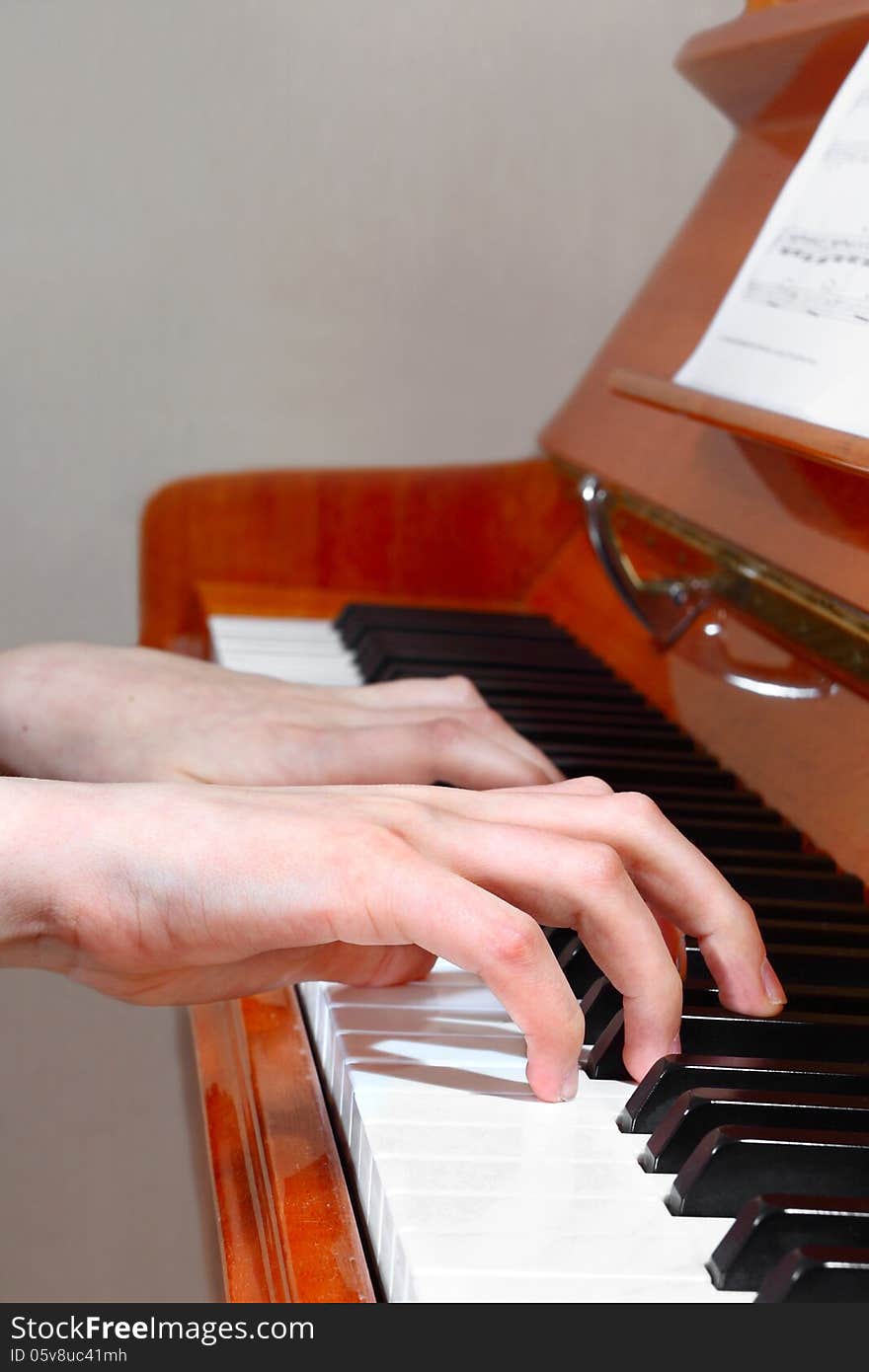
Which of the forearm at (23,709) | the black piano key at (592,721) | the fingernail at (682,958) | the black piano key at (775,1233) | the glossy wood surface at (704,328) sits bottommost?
the forearm at (23,709)

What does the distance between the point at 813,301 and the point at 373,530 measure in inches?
35.6

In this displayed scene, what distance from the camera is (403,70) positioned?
2.01 m

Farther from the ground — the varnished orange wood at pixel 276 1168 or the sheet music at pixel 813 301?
the sheet music at pixel 813 301

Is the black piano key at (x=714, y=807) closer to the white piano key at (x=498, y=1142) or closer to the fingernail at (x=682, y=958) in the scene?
the fingernail at (x=682, y=958)

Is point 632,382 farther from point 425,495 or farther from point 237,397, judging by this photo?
point 237,397

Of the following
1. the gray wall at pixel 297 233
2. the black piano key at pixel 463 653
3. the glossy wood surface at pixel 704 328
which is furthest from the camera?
the gray wall at pixel 297 233

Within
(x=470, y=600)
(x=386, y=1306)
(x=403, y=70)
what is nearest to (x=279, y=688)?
(x=386, y=1306)

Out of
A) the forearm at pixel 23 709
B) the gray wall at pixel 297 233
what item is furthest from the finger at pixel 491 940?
the gray wall at pixel 297 233

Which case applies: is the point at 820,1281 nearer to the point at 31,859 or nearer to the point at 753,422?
the point at 31,859

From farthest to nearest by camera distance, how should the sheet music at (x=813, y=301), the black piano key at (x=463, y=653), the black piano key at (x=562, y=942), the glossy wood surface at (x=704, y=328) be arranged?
the black piano key at (x=463, y=653) → the glossy wood surface at (x=704, y=328) → the sheet music at (x=813, y=301) → the black piano key at (x=562, y=942)

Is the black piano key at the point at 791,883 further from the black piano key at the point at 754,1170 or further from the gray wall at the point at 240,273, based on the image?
the gray wall at the point at 240,273

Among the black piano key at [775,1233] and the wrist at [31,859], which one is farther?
the wrist at [31,859]

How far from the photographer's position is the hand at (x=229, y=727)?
1.07 meters

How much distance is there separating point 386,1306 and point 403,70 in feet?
5.91
